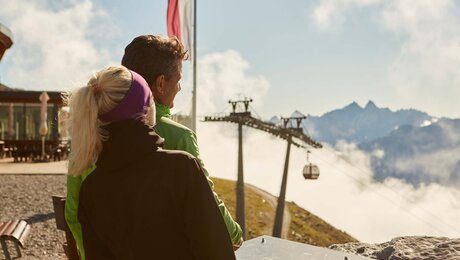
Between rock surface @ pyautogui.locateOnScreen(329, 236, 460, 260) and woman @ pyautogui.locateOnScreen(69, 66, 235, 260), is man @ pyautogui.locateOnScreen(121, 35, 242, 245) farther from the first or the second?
rock surface @ pyautogui.locateOnScreen(329, 236, 460, 260)

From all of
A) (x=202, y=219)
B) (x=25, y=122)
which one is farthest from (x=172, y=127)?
(x=25, y=122)

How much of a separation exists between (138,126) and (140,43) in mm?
974

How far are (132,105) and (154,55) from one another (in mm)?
891

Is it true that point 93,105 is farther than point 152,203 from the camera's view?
Yes

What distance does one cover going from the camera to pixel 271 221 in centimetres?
6712

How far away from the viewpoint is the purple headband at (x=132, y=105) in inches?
82.5

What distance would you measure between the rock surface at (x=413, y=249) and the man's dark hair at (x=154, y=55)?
2.65 m

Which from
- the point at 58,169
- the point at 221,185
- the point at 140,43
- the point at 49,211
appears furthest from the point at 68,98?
the point at 221,185

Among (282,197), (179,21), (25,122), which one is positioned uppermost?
(179,21)

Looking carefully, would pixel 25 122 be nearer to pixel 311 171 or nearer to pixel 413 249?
pixel 311 171

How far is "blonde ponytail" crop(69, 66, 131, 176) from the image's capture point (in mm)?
2096

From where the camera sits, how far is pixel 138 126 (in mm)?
2100

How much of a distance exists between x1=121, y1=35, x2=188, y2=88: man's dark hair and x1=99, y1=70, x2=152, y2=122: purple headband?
2.74 feet

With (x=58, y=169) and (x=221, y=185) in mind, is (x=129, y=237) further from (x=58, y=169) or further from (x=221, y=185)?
(x=221, y=185)
